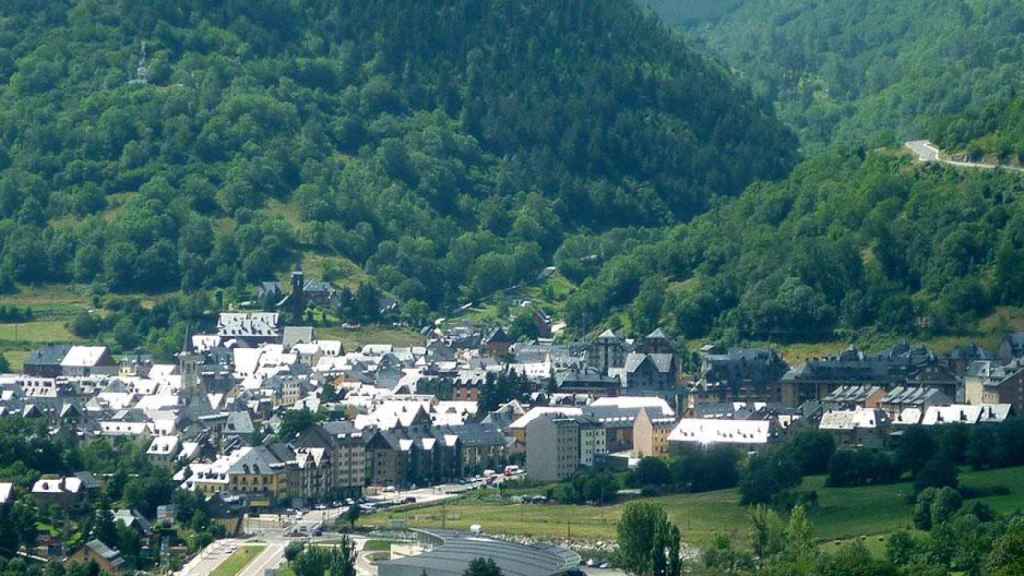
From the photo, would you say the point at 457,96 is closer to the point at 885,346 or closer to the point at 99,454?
the point at 885,346

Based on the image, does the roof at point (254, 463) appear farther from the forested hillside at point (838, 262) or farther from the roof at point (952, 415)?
the forested hillside at point (838, 262)

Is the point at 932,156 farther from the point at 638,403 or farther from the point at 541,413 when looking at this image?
the point at 541,413

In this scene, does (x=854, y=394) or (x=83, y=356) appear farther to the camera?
(x=83, y=356)

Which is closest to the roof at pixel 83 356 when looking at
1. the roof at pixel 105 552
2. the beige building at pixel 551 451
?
the beige building at pixel 551 451

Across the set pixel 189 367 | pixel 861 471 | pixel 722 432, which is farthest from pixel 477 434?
pixel 861 471

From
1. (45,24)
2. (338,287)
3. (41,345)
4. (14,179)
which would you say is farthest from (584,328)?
(45,24)

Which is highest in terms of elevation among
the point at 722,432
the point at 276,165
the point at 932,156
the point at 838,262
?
the point at 276,165
